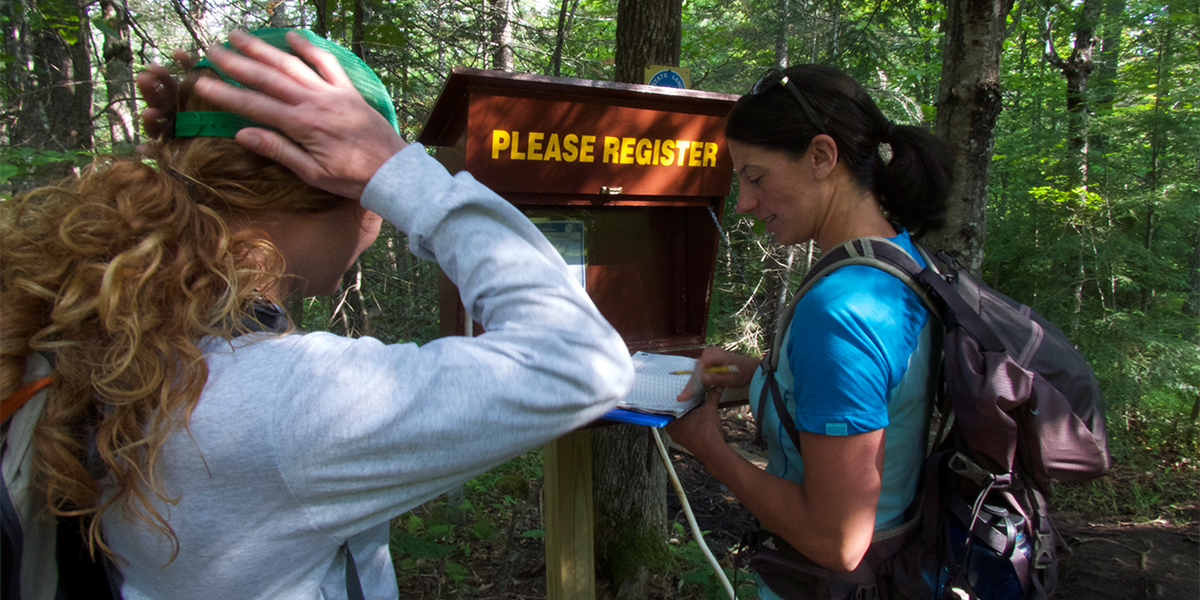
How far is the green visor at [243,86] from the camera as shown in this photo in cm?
84

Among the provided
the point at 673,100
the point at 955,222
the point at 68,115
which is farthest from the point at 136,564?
the point at 68,115

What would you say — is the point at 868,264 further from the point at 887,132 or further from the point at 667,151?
the point at 667,151

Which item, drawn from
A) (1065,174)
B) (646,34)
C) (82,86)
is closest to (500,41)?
(646,34)

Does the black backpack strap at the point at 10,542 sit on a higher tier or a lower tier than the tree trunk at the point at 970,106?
lower

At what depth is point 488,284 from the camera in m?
0.76

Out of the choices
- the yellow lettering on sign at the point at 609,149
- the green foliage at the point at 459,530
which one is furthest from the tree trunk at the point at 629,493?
the yellow lettering on sign at the point at 609,149

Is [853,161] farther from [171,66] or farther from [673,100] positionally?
[171,66]

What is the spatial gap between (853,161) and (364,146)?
1.19 meters

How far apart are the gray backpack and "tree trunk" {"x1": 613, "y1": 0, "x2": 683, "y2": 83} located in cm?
203

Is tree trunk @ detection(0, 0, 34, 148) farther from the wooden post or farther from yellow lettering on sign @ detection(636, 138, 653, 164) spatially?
the wooden post

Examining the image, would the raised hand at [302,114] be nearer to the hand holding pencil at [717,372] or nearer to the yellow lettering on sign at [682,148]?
the hand holding pencil at [717,372]

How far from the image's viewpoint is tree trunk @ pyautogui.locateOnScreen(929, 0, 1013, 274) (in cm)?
306

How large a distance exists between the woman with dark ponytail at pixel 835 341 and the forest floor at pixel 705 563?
5.67 feet

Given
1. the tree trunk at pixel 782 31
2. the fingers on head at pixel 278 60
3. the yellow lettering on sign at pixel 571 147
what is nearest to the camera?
the fingers on head at pixel 278 60
